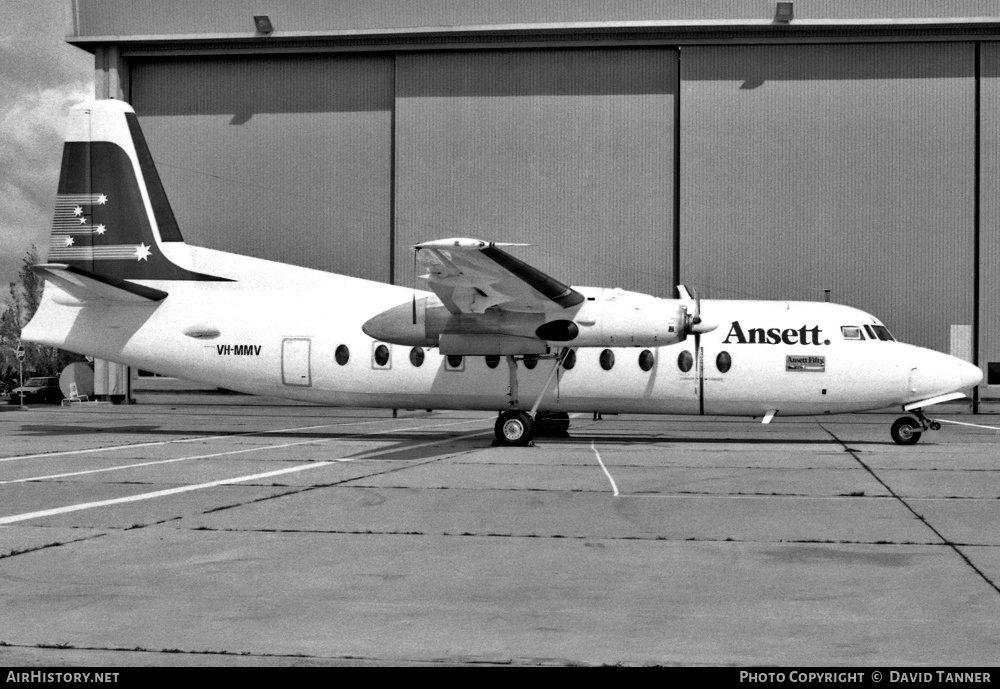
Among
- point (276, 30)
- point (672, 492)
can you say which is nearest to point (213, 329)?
point (672, 492)

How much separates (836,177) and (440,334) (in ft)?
82.4

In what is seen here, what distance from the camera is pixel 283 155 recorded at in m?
41.4

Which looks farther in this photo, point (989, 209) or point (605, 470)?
point (989, 209)

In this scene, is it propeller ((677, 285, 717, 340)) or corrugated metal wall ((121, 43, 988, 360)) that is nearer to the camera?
propeller ((677, 285, 717, 340))

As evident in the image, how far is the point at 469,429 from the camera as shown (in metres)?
25.6

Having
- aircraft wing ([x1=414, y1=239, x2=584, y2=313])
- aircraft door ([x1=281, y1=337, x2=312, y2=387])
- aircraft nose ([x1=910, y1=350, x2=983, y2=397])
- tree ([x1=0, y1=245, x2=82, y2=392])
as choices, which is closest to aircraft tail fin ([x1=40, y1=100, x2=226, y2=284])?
aircraft door ([x1=281, y1=337, x2=312, y2=387])

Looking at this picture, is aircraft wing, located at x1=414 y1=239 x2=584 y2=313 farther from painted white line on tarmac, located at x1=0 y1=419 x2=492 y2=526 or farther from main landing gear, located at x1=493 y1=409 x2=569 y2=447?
painted white line on tarmac, located at x1=0 y1=419 x2=492 y2=526

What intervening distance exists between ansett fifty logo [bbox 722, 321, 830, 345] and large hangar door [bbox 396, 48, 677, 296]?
1927cm

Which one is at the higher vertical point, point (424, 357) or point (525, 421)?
point (424, 357)

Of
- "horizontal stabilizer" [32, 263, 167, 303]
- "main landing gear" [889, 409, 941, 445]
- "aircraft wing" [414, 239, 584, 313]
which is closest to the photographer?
"aircraft wing" [414, 239, 584, 313]

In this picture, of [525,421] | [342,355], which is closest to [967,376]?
[525,421]

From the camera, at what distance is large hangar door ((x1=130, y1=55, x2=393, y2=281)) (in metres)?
40.9

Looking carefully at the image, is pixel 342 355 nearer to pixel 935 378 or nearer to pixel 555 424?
pixel 555 424

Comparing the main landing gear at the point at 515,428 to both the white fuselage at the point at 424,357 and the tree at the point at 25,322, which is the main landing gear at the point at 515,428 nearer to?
the white fuselage at the point at 424,357
